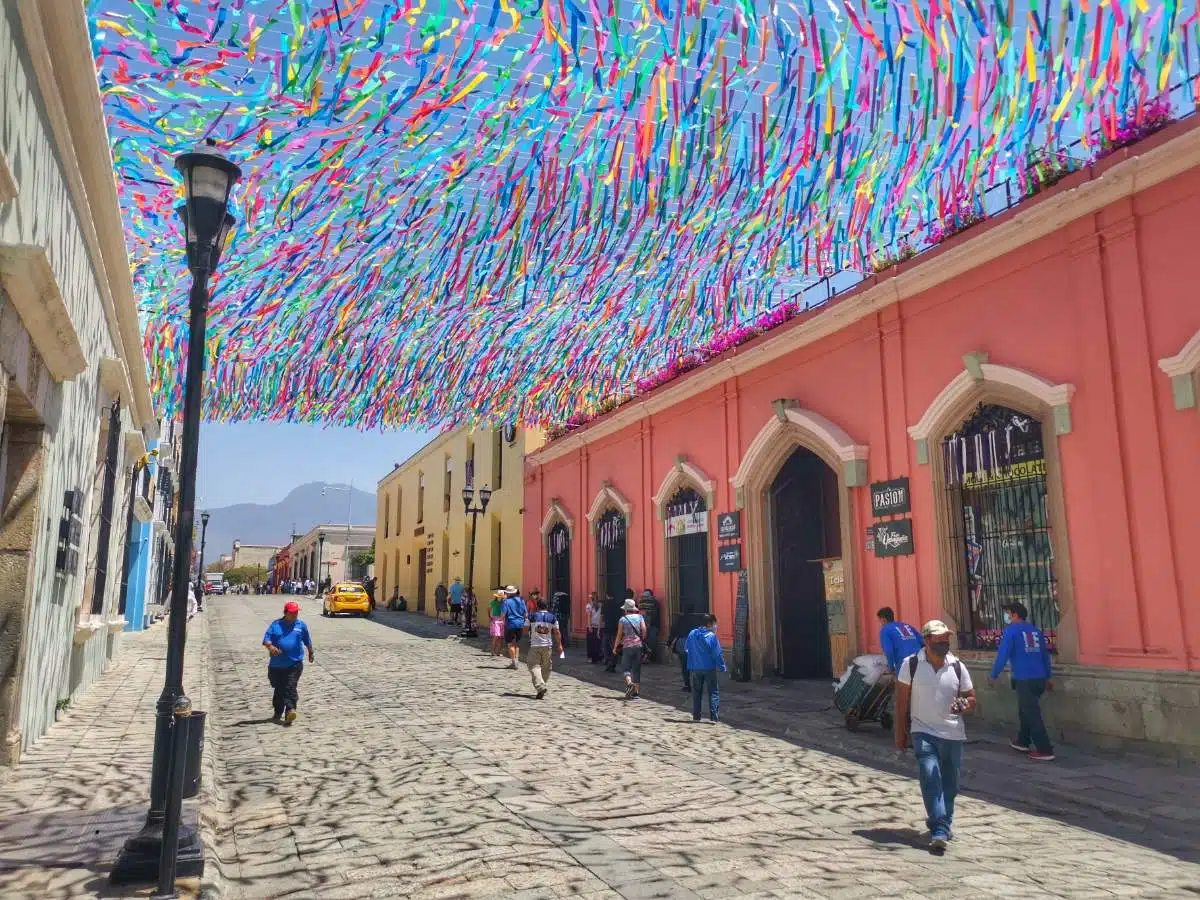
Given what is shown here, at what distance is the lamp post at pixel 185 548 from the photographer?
479cm

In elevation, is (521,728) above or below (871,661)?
below

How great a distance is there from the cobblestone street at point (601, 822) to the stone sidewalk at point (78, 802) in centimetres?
66

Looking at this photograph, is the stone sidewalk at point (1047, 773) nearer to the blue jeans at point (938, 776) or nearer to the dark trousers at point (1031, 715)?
the dark trousers at point (1031, 715)

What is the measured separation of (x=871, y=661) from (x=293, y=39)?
30.3 ft

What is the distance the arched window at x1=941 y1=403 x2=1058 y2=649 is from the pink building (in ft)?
0.09

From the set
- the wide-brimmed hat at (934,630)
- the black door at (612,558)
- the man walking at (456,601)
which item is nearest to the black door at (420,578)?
the man walking at (456,601)

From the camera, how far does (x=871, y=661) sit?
36.6 feet

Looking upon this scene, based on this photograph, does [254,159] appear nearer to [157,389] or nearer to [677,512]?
[157,389]

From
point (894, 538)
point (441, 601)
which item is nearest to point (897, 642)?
point (894, 538)

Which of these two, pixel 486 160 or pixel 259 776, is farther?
pixel 486 160

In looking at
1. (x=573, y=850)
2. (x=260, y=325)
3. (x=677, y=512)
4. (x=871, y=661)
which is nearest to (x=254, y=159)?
(x=260, y=325)

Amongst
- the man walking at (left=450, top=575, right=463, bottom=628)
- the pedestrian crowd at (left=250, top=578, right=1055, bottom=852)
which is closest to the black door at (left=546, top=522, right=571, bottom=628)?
the pedestrian crowd at (left=250, top=578, right=1055, bottom=852)

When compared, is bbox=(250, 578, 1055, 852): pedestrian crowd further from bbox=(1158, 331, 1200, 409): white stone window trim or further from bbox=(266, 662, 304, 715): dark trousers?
bbox=(1158, 331, 1200, 409): white stone window trim

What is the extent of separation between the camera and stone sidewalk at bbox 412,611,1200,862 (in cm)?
687
